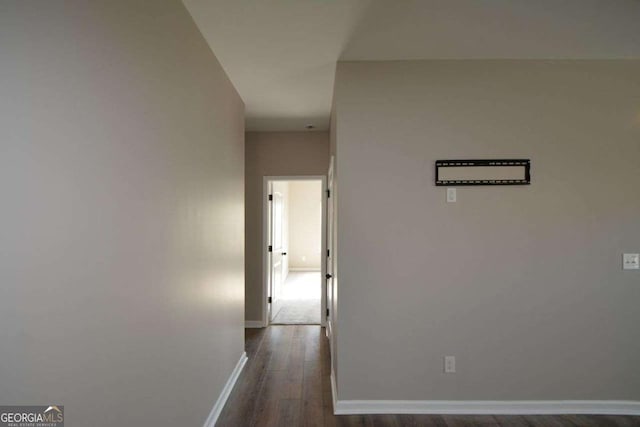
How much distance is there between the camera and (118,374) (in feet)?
4.02

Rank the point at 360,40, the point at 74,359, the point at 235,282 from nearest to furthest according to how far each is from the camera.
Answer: the point at 74,359
the point at 360,40
the point at 235,282

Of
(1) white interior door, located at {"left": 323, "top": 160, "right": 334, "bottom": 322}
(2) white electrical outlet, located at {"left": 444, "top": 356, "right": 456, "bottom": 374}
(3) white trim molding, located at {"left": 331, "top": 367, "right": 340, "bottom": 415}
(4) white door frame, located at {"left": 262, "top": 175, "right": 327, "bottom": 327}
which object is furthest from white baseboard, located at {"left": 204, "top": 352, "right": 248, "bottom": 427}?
(2) white electrical outlet, located at {"left": 444, "top": 356, "right": 456, "bottom": 374}

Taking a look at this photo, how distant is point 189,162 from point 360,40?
55.0 inches

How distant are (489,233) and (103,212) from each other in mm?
2413

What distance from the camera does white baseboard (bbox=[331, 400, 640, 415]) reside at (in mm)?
2348

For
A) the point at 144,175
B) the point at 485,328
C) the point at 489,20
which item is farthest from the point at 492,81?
the point at 144,175

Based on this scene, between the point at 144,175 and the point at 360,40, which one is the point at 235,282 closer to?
the point at 144,175

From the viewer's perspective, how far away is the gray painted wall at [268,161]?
4.39m

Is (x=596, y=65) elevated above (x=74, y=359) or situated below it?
above

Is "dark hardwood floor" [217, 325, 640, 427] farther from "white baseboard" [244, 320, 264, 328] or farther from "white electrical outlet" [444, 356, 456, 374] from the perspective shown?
"white baseboard" [244, 320, 264, 328]

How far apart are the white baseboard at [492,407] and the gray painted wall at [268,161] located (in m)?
2.40

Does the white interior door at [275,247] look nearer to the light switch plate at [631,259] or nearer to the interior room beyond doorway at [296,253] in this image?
the interior room beyond doorway at [296,253]

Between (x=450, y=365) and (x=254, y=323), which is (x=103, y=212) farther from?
(x=254, y=323)

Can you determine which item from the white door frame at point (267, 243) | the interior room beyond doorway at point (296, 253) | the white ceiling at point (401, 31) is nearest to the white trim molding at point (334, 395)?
the white door frame at point (267, 243)
